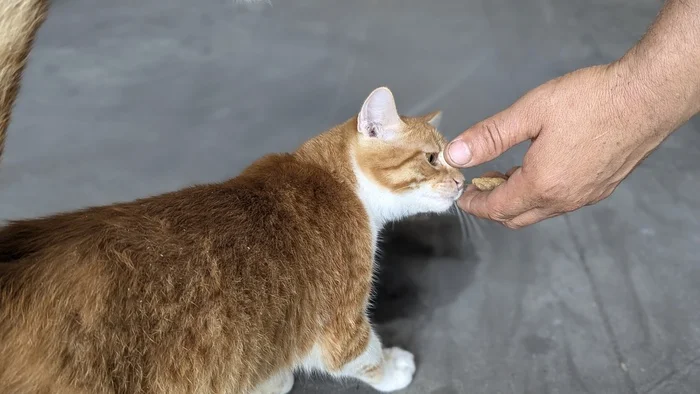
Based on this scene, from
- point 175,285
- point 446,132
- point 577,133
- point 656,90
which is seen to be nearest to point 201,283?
point 175,285

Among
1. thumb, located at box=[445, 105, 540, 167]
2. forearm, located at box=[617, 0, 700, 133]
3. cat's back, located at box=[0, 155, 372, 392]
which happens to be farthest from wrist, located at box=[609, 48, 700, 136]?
cat's back, located at box=[0, 155, 372, 392]

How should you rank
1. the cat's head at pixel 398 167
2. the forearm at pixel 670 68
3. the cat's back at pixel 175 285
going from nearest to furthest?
the cat's back at pixel 175 285 → the forearm at pixel 670 68 → the cat's head at pixel 398 167

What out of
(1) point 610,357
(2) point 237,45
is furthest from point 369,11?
(1) point 610,357

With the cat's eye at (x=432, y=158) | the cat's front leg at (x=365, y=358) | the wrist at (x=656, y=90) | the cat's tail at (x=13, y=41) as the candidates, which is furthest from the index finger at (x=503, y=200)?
the cat's tail at (x=13, y=41)

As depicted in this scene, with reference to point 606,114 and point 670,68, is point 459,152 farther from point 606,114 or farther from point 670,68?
point 670,68

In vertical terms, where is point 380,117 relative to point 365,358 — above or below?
above

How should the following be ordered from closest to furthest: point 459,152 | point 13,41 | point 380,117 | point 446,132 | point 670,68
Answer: point 13,41
point 670,68
point 459,152
point 380,117
point 446,132

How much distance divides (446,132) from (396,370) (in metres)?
0.81

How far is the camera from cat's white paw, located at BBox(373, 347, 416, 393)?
4.04 feet

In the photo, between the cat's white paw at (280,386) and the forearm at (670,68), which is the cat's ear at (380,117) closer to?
the forearm at (670,68)

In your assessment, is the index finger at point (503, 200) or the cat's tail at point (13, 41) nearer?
the cat's tail at point (13, 41)

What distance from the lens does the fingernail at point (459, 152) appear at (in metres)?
1.07

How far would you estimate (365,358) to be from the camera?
1.17m

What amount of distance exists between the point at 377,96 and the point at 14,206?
1.09m
